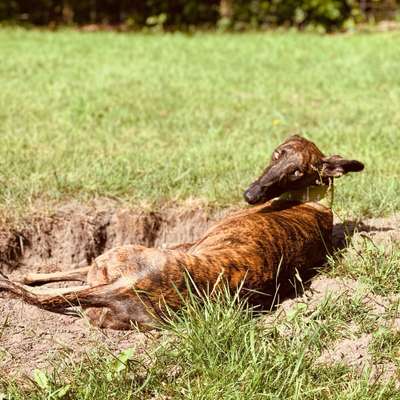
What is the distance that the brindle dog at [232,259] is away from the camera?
3.58 metres

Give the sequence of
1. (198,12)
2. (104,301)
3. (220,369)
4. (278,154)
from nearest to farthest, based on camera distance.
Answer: (220,369), (104,301), (278,154), (198,12)

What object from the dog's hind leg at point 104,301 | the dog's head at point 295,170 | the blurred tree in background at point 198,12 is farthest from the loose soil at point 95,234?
the blurred tree in background at point 198,12

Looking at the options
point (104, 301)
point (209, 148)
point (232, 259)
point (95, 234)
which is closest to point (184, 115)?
point (209, 148)

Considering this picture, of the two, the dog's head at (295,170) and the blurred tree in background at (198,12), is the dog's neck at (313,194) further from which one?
the blurred tree in background at (198,12)

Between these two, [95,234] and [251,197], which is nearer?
[251,197]

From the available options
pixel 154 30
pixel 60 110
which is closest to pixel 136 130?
pixel 60 110

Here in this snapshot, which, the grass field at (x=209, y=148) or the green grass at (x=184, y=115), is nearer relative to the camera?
the grass field at (x=209, y=148)

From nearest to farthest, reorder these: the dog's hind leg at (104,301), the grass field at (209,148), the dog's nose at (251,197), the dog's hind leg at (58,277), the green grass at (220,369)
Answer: the green grass at (220,369), the grass field at (209,148), the dog's hind leg at (104,301), the dog's hind leg at (58,277), the dog's nose at (251,197)

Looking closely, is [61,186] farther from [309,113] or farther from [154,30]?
[154,30]

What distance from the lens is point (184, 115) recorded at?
8.25 metres

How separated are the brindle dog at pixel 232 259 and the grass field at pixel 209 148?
0.16m

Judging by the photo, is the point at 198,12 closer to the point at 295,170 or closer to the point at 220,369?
the point at 295,170

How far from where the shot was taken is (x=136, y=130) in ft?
25.0

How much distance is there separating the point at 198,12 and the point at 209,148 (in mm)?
12642
